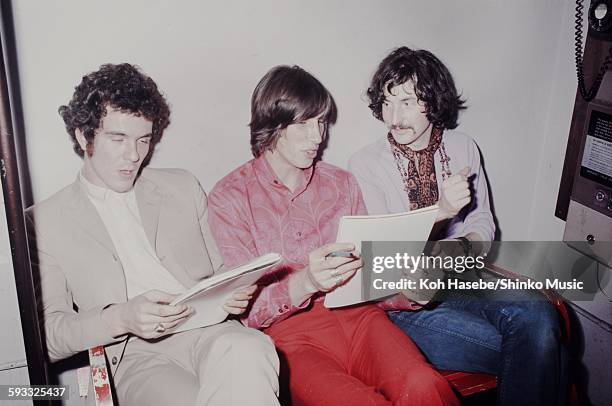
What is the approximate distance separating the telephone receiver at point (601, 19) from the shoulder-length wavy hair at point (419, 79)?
0.46 metres

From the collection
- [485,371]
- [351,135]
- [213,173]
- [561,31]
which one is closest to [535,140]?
[561,31]

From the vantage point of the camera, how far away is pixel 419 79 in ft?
4.78

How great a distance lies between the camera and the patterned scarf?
59.8 inches

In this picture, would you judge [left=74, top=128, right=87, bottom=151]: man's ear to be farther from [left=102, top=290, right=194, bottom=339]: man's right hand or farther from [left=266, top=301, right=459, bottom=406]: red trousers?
[left=266, top=301, right=459, bottom=406]: red trousers

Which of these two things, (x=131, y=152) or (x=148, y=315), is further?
(x=131, y=152)

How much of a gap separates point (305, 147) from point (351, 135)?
0.21 meters

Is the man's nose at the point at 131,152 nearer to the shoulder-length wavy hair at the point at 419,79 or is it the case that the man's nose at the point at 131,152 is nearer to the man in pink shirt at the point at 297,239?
the man in pink shirt at the point at 297,239

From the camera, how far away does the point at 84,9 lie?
1074mm

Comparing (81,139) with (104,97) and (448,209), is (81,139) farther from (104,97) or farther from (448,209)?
(448,209)

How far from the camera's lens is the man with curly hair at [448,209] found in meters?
1.30

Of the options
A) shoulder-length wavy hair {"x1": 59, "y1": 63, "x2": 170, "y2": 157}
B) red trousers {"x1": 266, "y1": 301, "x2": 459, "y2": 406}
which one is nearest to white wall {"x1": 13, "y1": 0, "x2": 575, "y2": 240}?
shoulder-length wavy hair {"x1": 59, "y1": 63, "x2": 170, "y2": 157}

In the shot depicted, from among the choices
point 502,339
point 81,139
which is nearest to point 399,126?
point 502,339

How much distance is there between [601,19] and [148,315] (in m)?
1.50

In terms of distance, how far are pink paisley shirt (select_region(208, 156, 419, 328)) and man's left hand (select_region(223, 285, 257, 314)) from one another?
73 millimetres
